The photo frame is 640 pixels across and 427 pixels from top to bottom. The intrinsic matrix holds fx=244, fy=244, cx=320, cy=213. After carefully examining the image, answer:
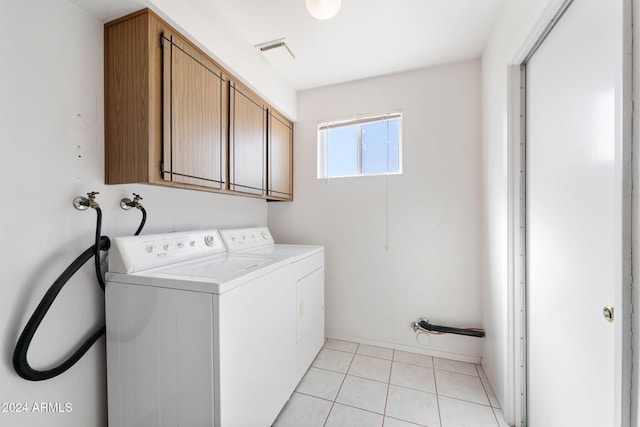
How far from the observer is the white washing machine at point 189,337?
987 millimetres

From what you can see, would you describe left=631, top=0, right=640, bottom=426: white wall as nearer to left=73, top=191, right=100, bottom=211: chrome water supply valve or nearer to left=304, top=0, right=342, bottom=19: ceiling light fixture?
left=304, top=0, right=342, bottom=19: ceiling light fixture

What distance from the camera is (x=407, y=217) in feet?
7.04

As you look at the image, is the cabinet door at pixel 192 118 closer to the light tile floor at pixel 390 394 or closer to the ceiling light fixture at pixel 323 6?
the ceiling light fixture at pixel 323 6

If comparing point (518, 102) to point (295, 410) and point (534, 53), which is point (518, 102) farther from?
point (295, 410)

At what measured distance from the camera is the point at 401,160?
2.18 meters

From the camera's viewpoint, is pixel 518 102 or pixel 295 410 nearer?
pixel 518 102

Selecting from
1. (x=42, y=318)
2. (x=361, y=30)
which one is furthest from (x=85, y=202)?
(x=361, y=30)

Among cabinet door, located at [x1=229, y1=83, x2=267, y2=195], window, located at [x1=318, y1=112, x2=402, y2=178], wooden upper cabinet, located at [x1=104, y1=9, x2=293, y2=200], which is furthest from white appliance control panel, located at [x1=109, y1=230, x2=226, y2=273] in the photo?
window, located at [x1=318, y1=112, x2=402, y2=178]

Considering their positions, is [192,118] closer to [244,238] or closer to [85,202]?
[85,202]

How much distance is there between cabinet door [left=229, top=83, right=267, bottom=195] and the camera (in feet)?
5.56

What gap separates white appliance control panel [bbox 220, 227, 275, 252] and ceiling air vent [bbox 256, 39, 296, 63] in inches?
54.6

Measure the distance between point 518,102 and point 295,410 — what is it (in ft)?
7.34

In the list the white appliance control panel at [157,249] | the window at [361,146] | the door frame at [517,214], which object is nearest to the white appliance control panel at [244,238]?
the white appliance control panel at [157,249]

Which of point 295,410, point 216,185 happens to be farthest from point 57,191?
point 295,410
